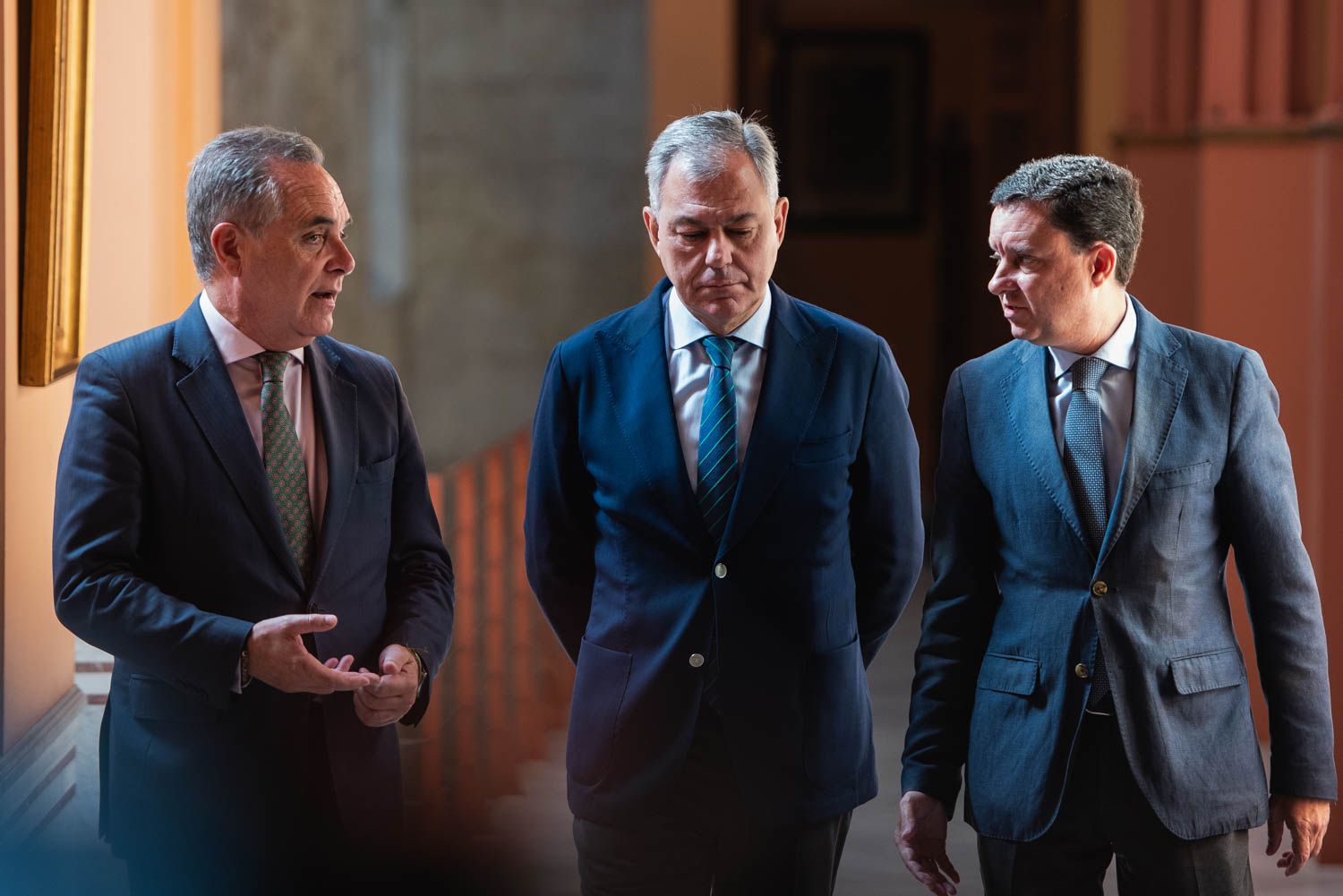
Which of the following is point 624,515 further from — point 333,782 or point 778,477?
point 333,782

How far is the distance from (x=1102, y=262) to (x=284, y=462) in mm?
1167

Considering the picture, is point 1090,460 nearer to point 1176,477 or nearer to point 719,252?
point 1176,477

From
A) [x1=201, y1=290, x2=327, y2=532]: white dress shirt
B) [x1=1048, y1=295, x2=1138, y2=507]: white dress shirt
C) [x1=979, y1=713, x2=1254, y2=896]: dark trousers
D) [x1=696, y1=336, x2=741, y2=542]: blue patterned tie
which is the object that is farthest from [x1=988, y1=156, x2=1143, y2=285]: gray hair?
[x1=201, y1=290, x2=327, y2=532]: white dress shirt

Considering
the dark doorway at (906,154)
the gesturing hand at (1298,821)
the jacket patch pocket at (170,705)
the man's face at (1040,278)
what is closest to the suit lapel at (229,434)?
the jacket patch pocket at (170,705)

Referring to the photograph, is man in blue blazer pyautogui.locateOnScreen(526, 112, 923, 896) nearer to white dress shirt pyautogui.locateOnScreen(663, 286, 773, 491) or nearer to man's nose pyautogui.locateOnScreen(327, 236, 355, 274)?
white dress shirt pyautogui.locateOnScreen(663, 286, 773, 491)

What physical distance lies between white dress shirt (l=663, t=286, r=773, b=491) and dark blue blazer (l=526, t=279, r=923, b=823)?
0.03 meters

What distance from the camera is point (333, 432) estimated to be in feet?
7.39

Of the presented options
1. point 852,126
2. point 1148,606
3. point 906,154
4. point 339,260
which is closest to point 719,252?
point 339,260

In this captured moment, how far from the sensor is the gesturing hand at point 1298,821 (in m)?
→ 2.22

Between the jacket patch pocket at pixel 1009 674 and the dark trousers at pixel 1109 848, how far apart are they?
0.09m

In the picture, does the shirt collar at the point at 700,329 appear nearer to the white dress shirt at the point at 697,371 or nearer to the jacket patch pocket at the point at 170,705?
the white dress shirt at the point at 697,371

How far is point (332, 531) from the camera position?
2.22 m

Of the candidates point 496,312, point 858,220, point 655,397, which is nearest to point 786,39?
point 858,220

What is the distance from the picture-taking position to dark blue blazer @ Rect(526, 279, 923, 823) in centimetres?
221
